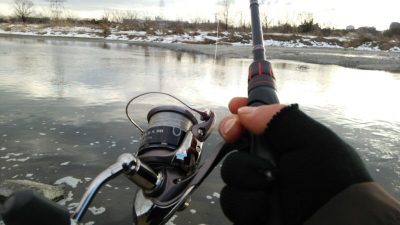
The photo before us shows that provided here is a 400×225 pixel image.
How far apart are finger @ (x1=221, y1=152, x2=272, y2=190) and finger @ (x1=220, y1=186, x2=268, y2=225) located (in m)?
0.02

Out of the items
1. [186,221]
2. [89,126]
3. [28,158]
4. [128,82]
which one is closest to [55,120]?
[89,126]

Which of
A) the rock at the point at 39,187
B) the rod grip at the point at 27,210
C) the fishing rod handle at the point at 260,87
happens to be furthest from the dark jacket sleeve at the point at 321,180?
the rock at the point at 39,187

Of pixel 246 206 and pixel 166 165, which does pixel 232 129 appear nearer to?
pixel 246 206

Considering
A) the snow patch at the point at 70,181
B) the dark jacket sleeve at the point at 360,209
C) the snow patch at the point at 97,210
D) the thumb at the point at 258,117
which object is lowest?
the snow patch at the point at 97,210

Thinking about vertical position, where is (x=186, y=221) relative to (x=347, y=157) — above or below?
below

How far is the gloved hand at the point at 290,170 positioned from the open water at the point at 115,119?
5.26 ft

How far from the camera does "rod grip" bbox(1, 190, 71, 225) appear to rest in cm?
58

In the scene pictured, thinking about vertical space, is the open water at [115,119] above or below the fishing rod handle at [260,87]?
below

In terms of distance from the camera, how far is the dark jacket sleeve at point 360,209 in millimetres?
795

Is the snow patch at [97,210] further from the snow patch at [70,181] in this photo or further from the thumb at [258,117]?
the thumb at [258,117]

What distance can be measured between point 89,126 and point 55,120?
0.45 meters

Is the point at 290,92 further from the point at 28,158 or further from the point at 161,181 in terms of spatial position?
the point at 161,181

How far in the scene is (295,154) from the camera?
922mm

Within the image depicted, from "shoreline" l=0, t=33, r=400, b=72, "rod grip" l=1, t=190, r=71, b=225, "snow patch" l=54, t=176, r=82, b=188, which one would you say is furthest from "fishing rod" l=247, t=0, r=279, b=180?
"shoreline" l=0, t=33, r=400, b=72
